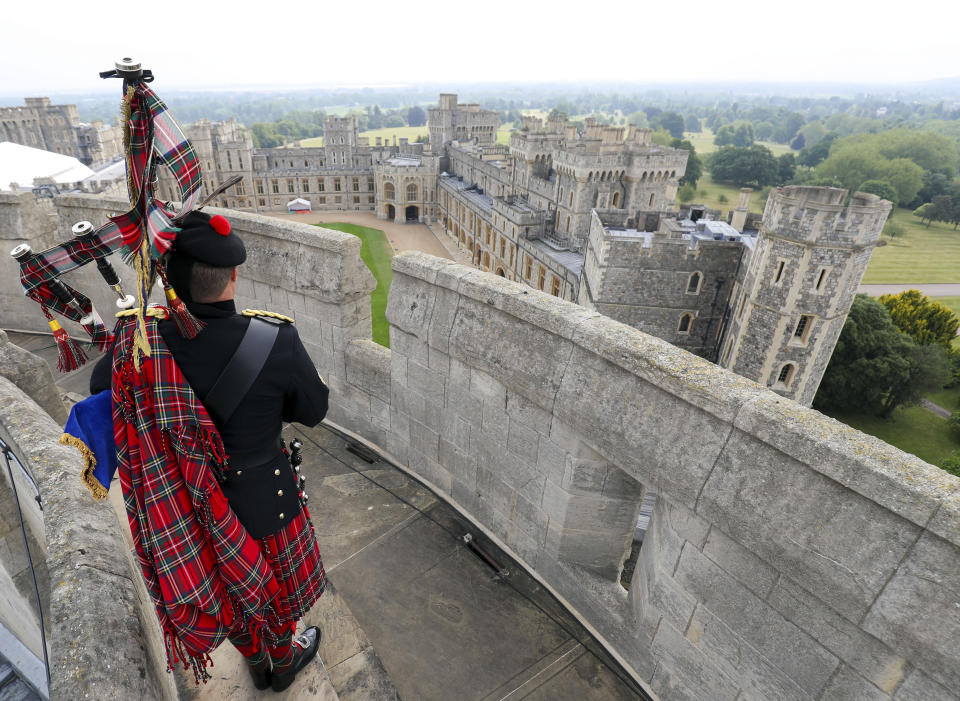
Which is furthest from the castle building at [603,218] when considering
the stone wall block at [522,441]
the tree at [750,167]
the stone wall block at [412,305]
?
the tree at [750,167]

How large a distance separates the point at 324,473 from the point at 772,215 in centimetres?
2120

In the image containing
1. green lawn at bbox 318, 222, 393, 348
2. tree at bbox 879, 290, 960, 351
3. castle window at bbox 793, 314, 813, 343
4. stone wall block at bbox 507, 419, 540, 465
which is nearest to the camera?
stone wall block at bbox 507, 419, 540, 465

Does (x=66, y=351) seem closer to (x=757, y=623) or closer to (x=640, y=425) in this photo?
(x=640, y=425)

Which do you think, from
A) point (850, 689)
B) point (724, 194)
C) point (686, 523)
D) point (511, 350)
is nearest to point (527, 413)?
point (511, 350)

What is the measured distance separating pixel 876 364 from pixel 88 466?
30.8m

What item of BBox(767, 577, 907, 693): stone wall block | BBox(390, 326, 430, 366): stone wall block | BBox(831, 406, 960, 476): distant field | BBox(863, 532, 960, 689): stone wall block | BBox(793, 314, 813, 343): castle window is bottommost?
BBox(831, 406, 960, 476): distant field

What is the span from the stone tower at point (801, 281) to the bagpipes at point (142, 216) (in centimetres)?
2233

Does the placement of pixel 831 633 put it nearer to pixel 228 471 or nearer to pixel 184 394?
pixel 228 471

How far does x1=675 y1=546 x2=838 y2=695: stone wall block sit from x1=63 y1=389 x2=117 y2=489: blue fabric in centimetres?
295

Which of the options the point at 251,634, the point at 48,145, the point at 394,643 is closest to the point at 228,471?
the point at 251,634

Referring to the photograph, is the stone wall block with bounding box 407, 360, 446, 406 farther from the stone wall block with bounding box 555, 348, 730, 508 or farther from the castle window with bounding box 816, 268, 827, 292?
the castle window with bounding box 816, 268, 827, 292

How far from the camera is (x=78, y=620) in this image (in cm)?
195

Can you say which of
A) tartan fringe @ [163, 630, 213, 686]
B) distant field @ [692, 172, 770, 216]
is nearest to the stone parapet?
tartan fringe @ [163, 630, 213, 686]

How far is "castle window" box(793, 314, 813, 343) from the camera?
21.2 m
